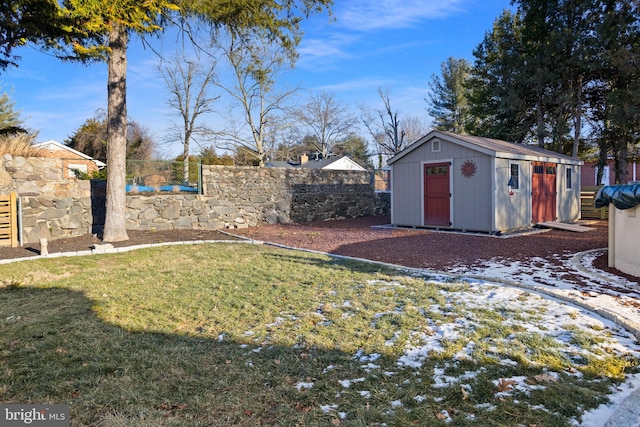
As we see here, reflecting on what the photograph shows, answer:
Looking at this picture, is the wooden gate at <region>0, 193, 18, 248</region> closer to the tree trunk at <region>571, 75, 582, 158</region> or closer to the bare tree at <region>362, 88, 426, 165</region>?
the tree trunk at <region>571, 75, 582, 158</region>

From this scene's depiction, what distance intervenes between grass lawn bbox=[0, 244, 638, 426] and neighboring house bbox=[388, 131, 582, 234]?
6.08 metres

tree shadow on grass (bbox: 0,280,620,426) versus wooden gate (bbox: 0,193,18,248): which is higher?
wooden gate (bbox: 0,193,18,248)

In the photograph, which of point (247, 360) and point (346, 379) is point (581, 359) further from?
point (247, 360)

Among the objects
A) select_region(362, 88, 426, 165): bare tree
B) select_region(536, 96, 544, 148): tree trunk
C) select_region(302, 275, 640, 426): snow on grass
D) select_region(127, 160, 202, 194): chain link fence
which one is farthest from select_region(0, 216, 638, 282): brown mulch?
select_region(362, 88, 426, 165): bare tree

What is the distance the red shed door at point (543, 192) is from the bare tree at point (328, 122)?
25972 millimetres

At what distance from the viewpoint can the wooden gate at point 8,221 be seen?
26.8 feet

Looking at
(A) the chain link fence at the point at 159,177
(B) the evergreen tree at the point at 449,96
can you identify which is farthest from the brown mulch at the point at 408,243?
(B) the evergreen tree at the point at 449,96

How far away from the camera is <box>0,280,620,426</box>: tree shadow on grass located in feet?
7.38

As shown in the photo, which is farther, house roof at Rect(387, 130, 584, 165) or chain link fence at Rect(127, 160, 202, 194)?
chain link fence at Rect(127, 160, 202, 194)

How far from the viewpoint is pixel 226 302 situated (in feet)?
14.5

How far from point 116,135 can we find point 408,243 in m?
7.07

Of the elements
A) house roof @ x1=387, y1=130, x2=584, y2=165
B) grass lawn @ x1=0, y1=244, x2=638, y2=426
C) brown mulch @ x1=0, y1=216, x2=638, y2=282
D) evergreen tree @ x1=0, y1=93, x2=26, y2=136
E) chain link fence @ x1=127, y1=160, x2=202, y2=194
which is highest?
evergreen tree @ x1=0, y1=93, x2=26, y2=136

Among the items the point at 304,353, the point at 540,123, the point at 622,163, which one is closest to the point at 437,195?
the point at 304,353

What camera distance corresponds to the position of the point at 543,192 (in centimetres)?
1225
